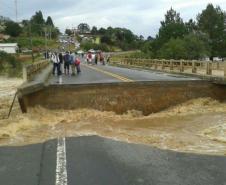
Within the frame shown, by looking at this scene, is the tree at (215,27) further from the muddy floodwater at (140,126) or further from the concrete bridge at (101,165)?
the concrete bridge at (101,165)

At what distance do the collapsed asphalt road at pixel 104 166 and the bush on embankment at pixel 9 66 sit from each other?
56.4m

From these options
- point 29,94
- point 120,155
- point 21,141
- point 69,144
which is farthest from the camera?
point 29,94

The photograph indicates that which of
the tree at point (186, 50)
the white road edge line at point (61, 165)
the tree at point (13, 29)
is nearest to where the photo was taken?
the white road edge line at point (61, 165)

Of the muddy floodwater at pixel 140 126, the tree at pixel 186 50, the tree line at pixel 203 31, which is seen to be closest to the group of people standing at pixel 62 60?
the muddy floodwater at pixel 140 126

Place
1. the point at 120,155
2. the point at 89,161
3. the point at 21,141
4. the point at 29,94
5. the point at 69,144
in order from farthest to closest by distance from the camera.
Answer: the point at 29,94 → the point at 21,141 → the point at 69,144 → the point at 120,155 → the point at 89,161

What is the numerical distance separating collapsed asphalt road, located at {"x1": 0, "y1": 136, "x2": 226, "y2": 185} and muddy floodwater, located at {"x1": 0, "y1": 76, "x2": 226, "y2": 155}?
4.49ft

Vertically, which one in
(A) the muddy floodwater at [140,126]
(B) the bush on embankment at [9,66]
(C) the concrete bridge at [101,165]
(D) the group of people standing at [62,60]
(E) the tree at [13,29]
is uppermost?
(E) the tree at [13,29]

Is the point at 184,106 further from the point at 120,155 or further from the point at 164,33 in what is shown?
the point at 164,33

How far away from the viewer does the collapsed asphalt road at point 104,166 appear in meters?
8.58

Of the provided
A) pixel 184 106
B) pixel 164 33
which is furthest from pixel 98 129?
pixel 164 33

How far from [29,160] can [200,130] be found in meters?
7.78

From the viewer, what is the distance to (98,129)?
16453 millimetres

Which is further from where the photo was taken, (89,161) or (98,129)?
(98,129)

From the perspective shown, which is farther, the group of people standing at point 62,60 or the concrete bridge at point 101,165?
the group of people standing at point 62,60
